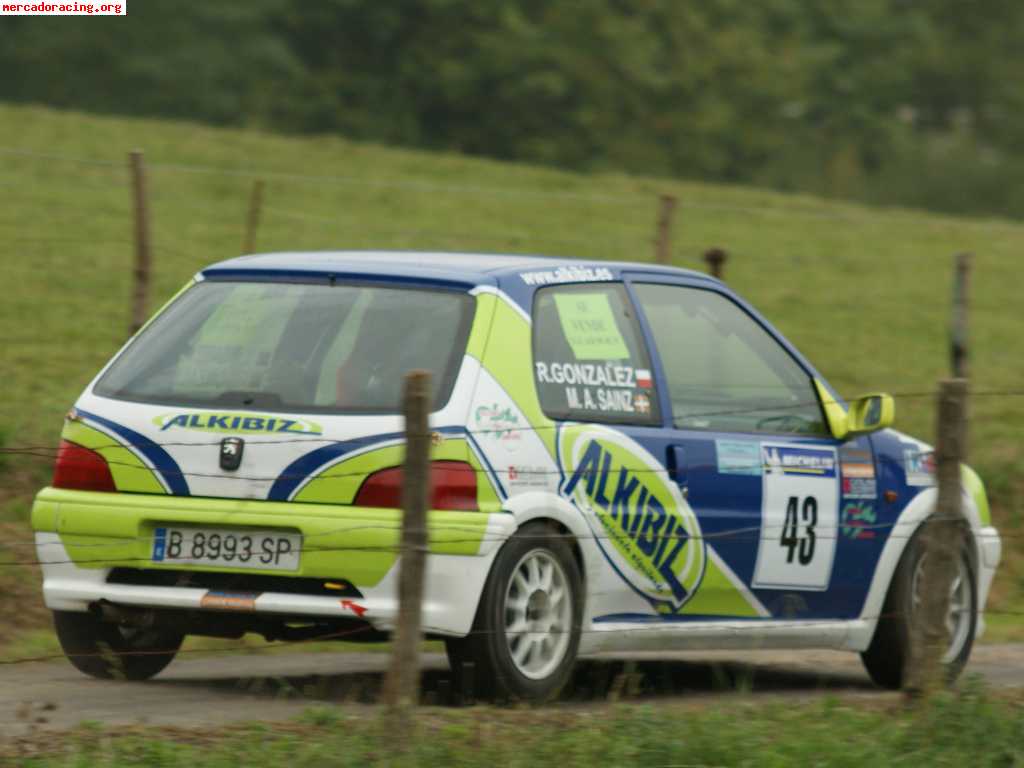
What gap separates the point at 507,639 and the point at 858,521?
2260 mm

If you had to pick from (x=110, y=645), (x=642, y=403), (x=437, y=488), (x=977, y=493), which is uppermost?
(x=642, y=403)

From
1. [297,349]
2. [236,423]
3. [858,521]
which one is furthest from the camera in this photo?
[858,521]

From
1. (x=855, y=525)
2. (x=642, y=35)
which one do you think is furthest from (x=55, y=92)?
(x=855, y=525)

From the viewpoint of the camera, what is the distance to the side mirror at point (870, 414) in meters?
→ 9.39

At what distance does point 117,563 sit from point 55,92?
150 feet

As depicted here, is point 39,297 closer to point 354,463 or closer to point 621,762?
point 354,463

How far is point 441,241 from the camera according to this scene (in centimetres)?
2434

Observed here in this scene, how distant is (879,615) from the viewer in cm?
966

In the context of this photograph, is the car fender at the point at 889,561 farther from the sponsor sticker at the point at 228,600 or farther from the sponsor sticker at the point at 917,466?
the sponsor sticker at the point at 228,600

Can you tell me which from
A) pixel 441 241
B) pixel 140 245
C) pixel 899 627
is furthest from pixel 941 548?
pixel 441 241

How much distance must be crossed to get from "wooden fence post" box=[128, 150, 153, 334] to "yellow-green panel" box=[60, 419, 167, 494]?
4.63 meters

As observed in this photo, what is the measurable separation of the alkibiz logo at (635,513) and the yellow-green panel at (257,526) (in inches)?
25.2

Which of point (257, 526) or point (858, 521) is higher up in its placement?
point (858, 521)

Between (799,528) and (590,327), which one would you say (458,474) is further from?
(799,528)
